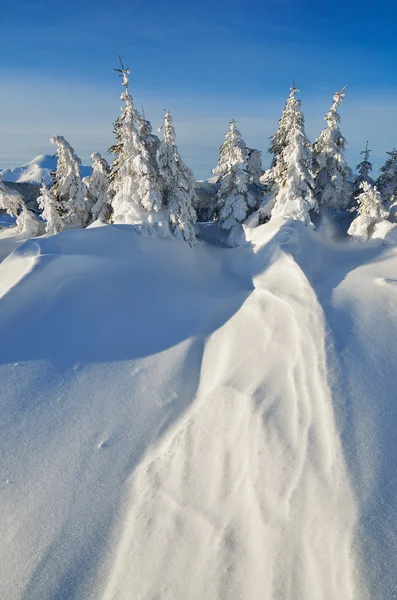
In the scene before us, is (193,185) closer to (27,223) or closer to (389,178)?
(27,223)

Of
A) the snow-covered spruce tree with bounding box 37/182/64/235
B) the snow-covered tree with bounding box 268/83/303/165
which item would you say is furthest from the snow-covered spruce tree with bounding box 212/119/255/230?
the snow-covered spruce tree with bounding box 37/182/64/235

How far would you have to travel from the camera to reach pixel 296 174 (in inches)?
900

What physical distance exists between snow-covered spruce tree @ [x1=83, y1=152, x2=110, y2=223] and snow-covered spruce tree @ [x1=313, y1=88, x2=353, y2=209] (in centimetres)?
1584

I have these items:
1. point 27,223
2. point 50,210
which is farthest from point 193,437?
point 27,223

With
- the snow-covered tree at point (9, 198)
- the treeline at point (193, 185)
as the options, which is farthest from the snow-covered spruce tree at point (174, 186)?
the snow-covered tree at point (9, 198)

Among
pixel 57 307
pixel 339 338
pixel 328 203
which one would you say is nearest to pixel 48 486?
pixel 57 307

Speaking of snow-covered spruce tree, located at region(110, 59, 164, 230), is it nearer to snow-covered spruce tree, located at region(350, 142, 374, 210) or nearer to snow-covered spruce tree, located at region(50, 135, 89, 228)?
snow-covered spruce tree, located at region(50, 135, 89, 228)

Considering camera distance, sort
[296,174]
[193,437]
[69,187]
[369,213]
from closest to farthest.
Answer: [193,437], [369,213], [296,174], [69,187]

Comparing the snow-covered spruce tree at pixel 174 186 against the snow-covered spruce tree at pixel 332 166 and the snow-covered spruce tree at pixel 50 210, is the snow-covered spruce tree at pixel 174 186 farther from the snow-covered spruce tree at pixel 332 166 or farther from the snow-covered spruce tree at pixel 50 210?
the snow-covered spruce tree at pixel 332 166

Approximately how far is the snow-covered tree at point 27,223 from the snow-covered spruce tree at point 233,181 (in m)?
14.3

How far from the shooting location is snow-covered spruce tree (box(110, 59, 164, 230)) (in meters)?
19.8

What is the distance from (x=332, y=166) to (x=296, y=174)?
17.2 ft

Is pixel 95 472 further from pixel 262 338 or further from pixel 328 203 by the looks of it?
pixel 328 203

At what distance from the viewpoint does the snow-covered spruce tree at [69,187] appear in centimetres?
2464
